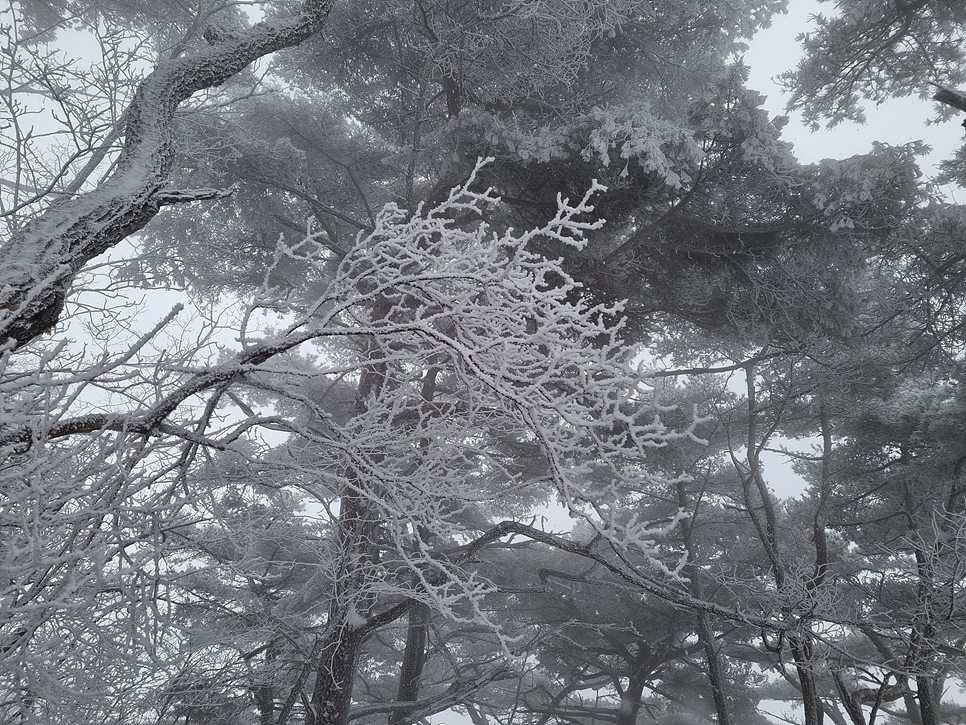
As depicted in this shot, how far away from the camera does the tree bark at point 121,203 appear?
199 centimetres

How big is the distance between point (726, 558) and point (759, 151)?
34.2 ft

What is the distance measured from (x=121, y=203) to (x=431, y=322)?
1.66 m

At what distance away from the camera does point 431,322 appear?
347 cm

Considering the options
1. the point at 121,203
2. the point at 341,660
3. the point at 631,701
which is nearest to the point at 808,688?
the point at 341,660

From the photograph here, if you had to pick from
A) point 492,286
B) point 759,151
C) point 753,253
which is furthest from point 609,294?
point 492,286

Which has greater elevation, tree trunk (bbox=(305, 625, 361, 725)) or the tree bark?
the tree bark

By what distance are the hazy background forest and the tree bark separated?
15 millimetres

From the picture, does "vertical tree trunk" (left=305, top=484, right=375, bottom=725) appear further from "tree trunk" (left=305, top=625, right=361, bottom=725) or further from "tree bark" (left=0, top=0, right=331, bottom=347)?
"tree bark" (left=0, top=0, right=331, bottom=347)

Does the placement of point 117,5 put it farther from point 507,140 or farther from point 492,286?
point 492,286

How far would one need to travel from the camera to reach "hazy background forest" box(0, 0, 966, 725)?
245 centimetres

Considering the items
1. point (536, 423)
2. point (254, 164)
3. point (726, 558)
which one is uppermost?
point (254, 164)

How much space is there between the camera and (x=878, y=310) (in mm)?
8156

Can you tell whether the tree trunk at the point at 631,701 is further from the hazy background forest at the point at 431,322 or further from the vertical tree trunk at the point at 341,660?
the vertical tree trunk at the point at 341,660

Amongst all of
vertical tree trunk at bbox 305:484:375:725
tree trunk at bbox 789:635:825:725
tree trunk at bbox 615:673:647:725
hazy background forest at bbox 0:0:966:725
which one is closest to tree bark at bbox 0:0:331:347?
hazy background forest at bbox 0:0:966:725
